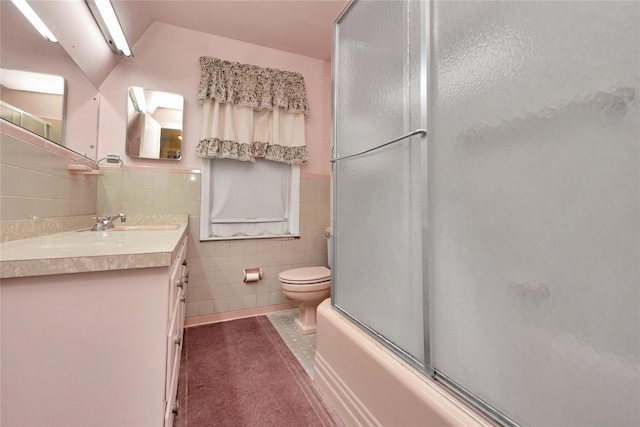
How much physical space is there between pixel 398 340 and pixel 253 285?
170 centimetres

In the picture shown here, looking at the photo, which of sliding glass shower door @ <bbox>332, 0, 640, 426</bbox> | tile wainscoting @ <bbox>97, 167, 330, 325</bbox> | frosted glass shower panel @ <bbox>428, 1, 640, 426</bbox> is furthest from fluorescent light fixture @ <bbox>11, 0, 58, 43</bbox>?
frosted glass shower panel @ <bbox>428, 1, 640, 426</bbox>

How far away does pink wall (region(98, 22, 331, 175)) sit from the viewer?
2.04m

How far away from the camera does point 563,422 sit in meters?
0.55

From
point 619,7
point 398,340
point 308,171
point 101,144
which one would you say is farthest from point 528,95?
point 101,144

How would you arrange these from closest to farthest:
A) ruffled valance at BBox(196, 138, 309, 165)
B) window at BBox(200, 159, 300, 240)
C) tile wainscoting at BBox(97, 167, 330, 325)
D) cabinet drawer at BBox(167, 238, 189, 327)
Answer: cabinet drawer at BBox(167, 238, 189, 327)
tile wainscoting at BBox(97, 167, 330, 325)
ruffled valance at BBox(196, 138, 309, 165)
window at BBox(200, 159, 300, 240)

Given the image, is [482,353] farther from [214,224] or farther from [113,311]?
[214,224]

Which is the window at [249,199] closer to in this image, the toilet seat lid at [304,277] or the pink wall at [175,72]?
the pink wall at [175,72]

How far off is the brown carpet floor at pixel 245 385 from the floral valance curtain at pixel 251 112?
148cm

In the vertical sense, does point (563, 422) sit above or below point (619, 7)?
below

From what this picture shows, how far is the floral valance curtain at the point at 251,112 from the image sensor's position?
7.26ft

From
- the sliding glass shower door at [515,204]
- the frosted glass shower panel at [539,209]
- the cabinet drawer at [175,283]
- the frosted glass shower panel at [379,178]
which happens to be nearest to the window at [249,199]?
the cabinet drawer at [175,283]

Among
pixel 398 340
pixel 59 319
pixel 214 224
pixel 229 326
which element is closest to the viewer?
pixel 59 319

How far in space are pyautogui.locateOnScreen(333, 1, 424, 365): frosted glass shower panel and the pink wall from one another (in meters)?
1.31

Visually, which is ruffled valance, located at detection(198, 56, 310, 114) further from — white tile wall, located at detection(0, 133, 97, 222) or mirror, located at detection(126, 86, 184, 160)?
white tile wall, located at detection(0, 133, 97, 222)
